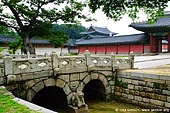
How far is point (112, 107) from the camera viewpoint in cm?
1233

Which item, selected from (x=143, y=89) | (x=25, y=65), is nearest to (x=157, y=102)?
(x=143, y=89)

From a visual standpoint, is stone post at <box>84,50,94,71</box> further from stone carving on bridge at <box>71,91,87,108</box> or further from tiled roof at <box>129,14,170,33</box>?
tiled roof at <box>129,14,170,33</box>

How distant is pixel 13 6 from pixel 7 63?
33.7 feet

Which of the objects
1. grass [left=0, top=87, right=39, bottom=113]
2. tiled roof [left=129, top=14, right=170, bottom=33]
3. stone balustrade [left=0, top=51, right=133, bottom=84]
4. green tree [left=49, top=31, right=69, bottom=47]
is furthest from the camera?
tiled roof [left=129, top=14, right=170, bottom=33]

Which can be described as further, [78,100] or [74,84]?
[74,84]

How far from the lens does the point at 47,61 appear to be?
10484 millimetres

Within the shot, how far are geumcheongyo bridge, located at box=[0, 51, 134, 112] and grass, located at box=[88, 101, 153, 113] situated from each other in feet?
2.53

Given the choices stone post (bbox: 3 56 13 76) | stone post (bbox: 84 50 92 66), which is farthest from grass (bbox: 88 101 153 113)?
stone post (bbox: 3 56 13 76)

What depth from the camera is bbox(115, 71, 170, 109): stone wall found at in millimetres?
10719

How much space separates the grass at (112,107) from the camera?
38.0 feet

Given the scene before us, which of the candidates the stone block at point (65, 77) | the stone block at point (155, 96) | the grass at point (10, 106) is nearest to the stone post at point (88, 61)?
the stone block at point (65, 77)

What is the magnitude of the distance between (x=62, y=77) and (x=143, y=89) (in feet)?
14.7

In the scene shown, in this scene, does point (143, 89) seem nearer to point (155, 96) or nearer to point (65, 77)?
point (155, 96)

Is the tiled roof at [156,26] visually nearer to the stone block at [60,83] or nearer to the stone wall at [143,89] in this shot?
the stone wall at [143,89]
